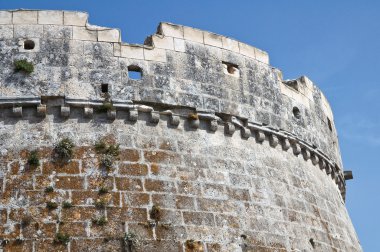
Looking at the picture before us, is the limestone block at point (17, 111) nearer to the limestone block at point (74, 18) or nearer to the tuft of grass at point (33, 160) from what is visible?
the tuft of grass at point (33, 160)

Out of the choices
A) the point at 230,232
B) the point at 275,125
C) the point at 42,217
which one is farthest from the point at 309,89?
the point at 42,217

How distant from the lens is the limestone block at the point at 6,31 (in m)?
9.71

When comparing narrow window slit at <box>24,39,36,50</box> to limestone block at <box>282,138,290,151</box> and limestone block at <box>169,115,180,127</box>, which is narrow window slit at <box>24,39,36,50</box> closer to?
limestone block at <box>169,115,180,127</box>

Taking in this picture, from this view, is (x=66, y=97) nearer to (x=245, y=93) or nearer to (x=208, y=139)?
(x=208, y=139)

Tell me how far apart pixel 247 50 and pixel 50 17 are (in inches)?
141

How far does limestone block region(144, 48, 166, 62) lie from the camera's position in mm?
10125

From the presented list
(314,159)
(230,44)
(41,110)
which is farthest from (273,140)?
(41,110)

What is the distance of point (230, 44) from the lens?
11.2 metres

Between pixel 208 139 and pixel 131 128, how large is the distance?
4.31 feet

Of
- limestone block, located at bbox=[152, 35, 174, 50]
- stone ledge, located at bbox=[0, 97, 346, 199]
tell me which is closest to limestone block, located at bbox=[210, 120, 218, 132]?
stone ledge, located at bbox=[0, 97, 346, 199]

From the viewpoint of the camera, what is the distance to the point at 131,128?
9539 millimetres

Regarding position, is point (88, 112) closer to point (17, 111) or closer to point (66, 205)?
point (17, 111)

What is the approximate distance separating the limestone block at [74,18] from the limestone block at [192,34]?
1.71 m

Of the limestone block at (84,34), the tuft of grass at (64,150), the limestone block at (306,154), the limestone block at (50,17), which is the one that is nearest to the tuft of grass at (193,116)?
the limestone block at (84,34)
